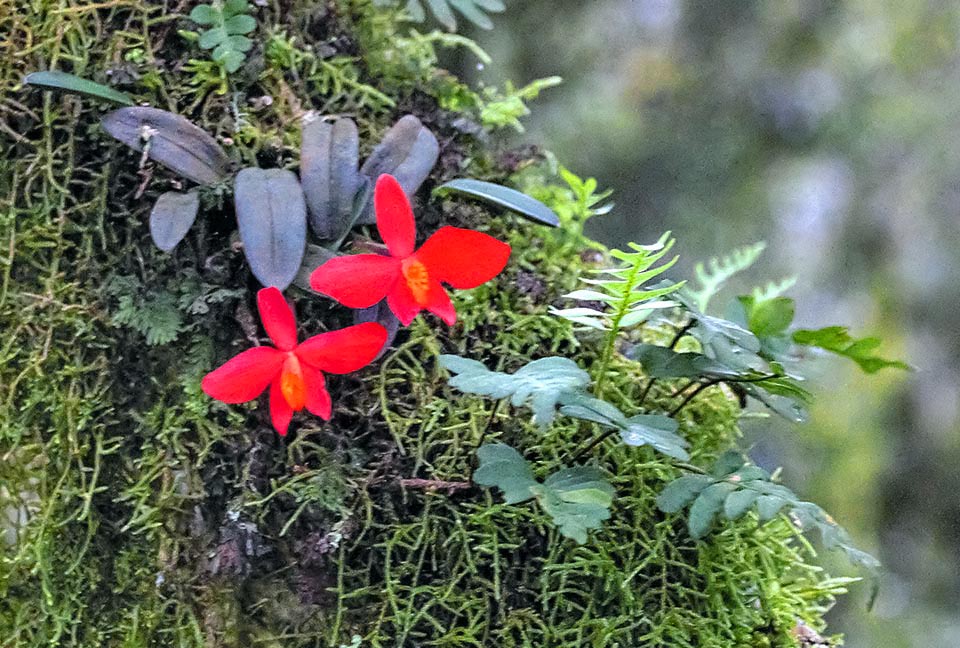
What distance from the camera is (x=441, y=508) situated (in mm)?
883

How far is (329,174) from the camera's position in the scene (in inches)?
36.9

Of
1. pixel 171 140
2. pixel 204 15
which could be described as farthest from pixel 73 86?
pixel 204 15

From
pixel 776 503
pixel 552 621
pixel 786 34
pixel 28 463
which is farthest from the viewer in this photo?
pixel 786 34

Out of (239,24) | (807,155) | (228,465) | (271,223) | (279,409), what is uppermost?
(239,24)

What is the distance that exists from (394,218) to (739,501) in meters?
0.49

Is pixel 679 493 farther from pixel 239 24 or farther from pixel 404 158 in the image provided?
pixel 239 24

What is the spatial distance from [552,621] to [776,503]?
0.30 metres

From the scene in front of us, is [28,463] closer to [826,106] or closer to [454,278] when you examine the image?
[454,278]

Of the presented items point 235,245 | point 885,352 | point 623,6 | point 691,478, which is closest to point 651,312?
point 691,478

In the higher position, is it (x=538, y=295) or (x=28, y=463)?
(x=538, y=295)

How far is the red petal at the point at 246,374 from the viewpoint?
30.1 inches

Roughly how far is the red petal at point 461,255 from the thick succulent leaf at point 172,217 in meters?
0.30

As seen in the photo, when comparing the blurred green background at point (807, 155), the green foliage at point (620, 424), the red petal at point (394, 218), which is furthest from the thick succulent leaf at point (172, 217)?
the blurred green background at point (807, 155)

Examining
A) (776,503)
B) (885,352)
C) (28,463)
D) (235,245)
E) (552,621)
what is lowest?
(885,352)
